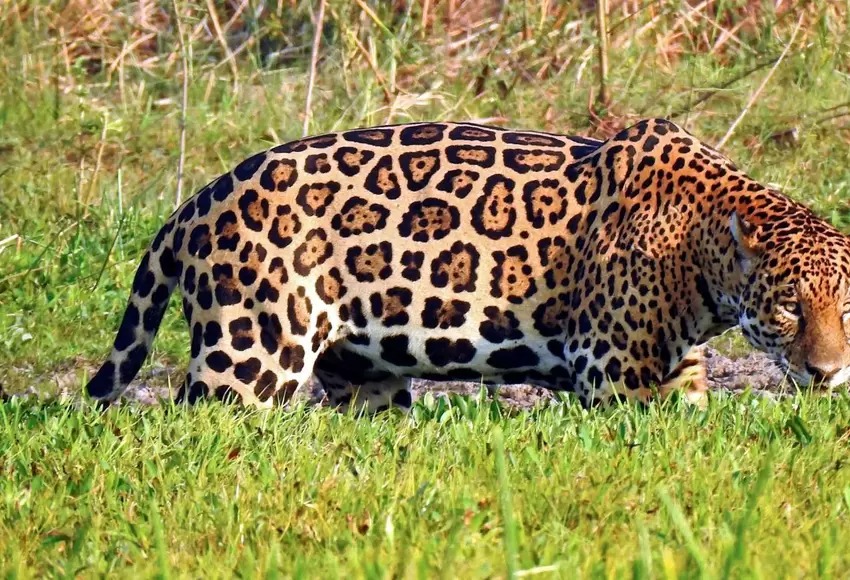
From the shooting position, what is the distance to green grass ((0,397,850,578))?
12.3ft

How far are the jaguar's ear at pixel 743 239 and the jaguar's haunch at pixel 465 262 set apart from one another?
105mm

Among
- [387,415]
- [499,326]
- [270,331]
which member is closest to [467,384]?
[387,415]

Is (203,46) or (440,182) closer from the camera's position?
(440,182)

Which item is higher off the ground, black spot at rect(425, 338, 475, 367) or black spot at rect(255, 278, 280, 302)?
black spot at rect(255, 278, 280, 302)

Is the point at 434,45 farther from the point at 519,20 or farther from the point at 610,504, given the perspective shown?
the point at 610,504

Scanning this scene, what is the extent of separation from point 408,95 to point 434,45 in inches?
50.9

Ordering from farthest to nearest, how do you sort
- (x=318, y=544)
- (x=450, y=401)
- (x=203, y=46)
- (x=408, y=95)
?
(x=203, y=46) → (x=408, y=95) → (x=450, y=401) → (x=318, y=544)

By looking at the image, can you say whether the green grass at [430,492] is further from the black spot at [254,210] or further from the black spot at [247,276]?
the black spot at [254,210]

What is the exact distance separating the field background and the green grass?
1 cm

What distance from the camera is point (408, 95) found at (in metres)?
10.5

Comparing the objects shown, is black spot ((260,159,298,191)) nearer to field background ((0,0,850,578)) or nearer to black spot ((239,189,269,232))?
black spot ((239,189,269,232))

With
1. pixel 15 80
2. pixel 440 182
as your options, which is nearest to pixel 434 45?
pixel 15 80

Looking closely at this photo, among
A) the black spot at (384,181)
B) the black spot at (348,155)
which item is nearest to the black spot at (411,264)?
the black spot at (384,181)

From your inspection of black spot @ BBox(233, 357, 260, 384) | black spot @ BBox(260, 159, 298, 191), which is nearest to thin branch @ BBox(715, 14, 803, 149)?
black spot @ BBox(260, 159, 298, 191)
